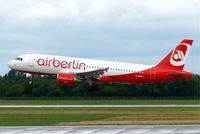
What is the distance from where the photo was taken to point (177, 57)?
82.9 meters

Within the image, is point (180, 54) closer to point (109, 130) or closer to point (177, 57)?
point (177, 57)

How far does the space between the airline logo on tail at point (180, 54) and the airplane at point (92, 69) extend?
1.57 ft

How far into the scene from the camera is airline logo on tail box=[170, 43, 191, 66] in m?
82.2

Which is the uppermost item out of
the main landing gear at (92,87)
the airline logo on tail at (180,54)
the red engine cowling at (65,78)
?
the airline logo on tail at (180,54)

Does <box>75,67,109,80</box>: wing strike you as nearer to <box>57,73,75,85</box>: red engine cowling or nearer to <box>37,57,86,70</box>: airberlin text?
<box>37,57,86,70</box>: airberlin text

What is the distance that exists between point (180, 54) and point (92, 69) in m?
12.5

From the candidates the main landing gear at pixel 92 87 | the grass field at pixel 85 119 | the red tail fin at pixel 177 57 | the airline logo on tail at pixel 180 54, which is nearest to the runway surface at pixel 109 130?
the grass field at pixel 85 119

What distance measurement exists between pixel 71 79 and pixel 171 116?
2446 cm

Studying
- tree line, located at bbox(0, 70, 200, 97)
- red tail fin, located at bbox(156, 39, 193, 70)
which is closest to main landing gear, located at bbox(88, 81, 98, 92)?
red tail fin, located at bbox(156, 39, 193, 70)

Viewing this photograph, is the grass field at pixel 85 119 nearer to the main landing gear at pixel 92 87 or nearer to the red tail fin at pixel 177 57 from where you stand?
the main landing gear at pixel 92 87

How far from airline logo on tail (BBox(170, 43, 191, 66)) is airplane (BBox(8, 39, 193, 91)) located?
1.57 ft

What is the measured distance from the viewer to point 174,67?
81688mm

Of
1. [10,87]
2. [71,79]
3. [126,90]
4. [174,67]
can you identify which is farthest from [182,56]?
[10,87]

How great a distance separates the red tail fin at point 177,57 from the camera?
81438 mm
